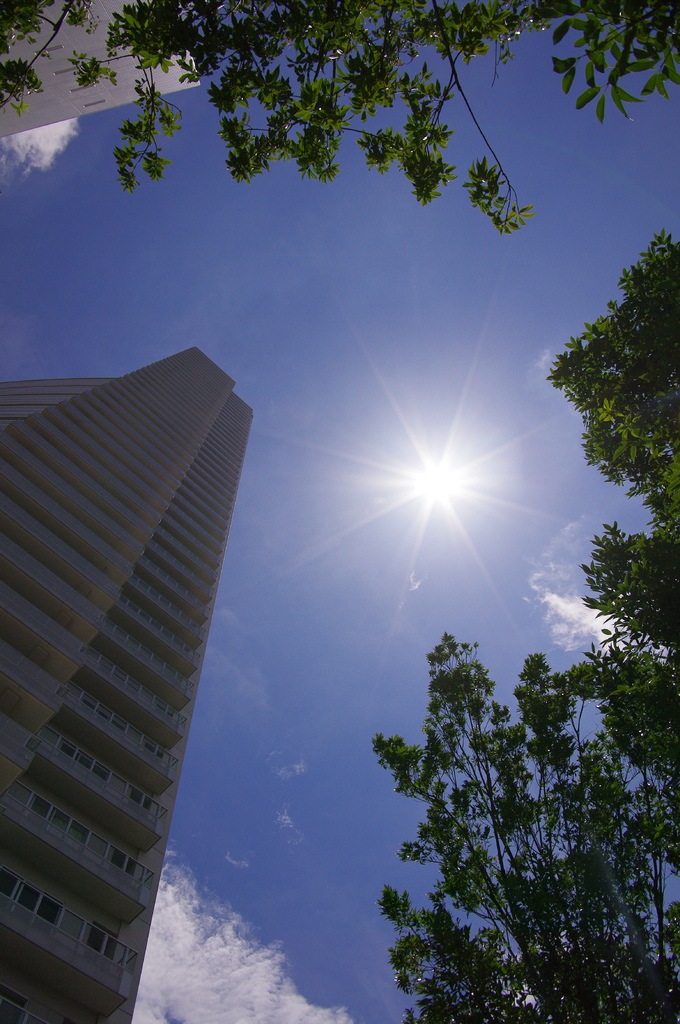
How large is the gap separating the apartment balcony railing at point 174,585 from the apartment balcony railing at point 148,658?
331cm

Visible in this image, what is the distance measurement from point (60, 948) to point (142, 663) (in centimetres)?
884

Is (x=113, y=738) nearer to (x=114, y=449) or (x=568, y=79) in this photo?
(x=114, y=449)

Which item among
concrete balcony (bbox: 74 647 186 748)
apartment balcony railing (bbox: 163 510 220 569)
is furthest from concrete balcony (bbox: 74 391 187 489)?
concrete balcony (bbox: 74 647 186 748)

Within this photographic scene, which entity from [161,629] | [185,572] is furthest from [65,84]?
[161,629]

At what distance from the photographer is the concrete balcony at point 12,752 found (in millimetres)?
11477

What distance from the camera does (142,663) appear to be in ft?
60.5

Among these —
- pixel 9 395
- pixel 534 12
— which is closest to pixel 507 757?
pixel 534 12

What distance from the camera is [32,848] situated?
11.7 meters

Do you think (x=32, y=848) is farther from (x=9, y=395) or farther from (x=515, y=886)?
(x=9, y=395)

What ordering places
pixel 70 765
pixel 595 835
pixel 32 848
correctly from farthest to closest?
pixel 70 765, pixel 32 848, pixel 595 835

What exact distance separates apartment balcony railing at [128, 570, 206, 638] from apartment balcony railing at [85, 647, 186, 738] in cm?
378

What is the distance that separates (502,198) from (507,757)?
9.98 metres

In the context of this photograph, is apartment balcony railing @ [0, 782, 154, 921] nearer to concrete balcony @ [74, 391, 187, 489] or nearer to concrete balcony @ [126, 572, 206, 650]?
concrete balcony @ [126, 572, 206, 650]

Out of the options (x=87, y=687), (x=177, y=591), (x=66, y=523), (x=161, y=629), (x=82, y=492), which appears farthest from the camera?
(x=177, y=591)
